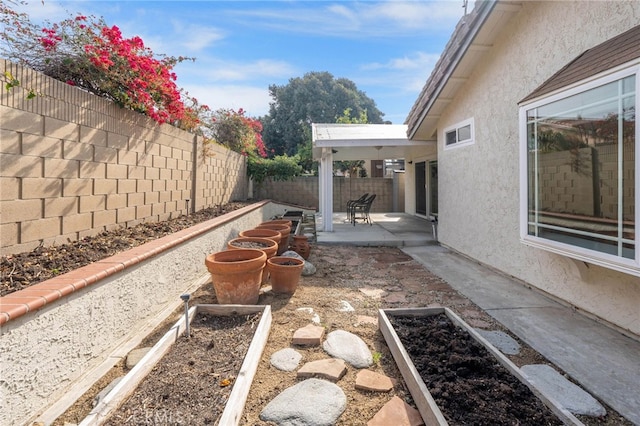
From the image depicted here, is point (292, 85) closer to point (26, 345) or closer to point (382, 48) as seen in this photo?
point (382, 48)

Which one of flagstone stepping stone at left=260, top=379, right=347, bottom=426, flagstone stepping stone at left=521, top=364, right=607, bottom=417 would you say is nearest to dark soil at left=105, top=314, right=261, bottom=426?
flagstone stepping stone at left=260, top=379, right=347, bottom=426

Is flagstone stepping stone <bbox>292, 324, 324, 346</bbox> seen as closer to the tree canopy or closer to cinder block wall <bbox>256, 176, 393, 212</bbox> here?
cinder block wall <bbox>256, 176, 393, 212</bbox>

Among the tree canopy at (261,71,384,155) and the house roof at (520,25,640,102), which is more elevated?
the tree canopy at (261,71,384,155)

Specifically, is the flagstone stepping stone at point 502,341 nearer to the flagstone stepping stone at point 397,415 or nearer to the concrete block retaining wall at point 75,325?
the flagstone stepping stone at point 397,415

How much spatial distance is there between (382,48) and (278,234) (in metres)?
11.0

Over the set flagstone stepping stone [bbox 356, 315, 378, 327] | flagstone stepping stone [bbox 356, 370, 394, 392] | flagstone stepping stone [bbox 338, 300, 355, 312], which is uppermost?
flagstone stepping stone [bbox 338, 300, 355, 312]

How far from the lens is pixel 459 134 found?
6.69 metres

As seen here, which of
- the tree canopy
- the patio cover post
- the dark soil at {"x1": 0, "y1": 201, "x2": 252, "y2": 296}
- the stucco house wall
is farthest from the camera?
the tree canopy

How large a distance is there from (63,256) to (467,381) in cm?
363

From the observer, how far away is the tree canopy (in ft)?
97.7

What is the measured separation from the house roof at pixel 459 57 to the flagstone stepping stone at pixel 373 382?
522 cm

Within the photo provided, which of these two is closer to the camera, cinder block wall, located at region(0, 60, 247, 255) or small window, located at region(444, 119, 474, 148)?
cinder block wall, located at region(0, 60, 247, 255)

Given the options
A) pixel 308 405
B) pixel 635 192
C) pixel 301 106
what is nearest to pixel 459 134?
pixel 635 192

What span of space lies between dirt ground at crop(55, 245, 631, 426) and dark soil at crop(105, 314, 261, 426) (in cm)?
22
